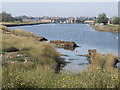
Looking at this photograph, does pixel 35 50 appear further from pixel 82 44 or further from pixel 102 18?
pixel 102 18

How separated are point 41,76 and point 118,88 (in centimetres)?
247

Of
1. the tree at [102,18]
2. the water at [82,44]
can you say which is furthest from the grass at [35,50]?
the tree at [102,18]

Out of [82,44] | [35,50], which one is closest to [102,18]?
[82,44]

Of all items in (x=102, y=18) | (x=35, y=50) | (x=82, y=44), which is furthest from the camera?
(x=102, y=18)

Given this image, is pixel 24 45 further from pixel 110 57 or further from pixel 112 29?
pixel 112 29

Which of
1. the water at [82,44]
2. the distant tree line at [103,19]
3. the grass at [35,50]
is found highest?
the distant tree line at [103,19]

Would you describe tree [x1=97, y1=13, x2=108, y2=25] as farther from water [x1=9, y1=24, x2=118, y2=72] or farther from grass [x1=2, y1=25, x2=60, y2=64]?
grass [x1=2, y1=25, x2=60, y2=64]

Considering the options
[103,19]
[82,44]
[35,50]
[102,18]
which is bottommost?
[82,44]

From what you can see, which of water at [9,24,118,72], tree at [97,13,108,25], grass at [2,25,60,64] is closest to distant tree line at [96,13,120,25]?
tree at [97,13,108,25]

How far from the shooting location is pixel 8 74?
25.9 ft

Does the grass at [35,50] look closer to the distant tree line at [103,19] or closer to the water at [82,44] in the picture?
the water at [82,44]

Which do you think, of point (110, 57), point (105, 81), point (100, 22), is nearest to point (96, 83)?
point (105, 81)

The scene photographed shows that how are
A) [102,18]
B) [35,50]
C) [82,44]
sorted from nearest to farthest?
[35,50] → [82,44] → [102,18]

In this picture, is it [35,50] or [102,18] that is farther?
[102,18]
